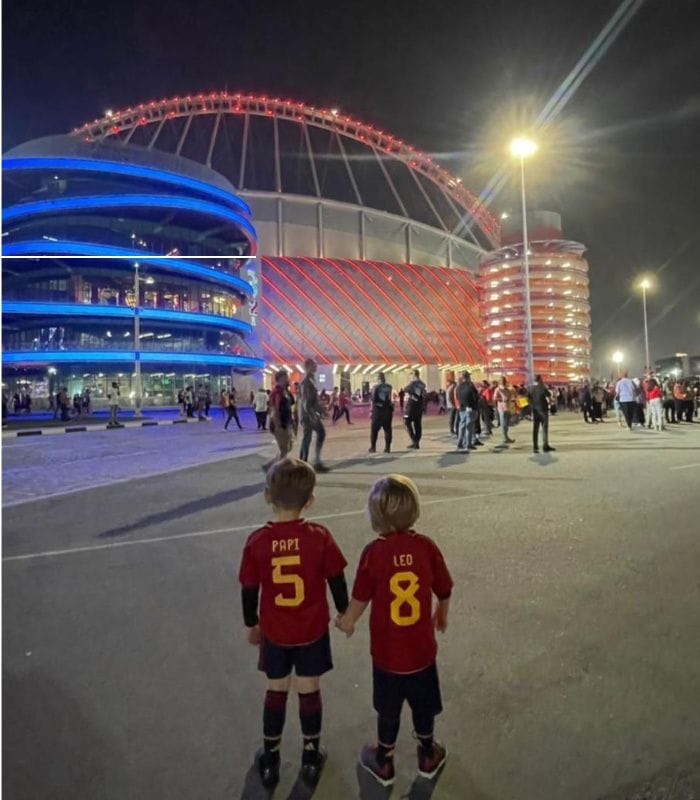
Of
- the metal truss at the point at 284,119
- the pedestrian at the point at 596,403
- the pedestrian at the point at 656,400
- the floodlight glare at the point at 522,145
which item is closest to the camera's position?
the pedestrian at the point at 656,400

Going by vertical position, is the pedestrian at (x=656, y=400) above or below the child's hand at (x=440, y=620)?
above

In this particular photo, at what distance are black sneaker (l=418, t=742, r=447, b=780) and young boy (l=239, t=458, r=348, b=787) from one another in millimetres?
400

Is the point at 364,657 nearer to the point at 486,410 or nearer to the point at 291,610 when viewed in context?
the point at 291,610

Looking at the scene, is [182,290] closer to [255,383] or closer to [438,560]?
[255,383]

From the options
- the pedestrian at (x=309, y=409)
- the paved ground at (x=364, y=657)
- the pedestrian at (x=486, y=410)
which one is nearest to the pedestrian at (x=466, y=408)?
the pedestrian at (x=486, y=410)

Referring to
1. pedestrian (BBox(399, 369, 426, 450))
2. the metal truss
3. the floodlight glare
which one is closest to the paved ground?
pedestrian (BBox(399, 369, 426, 450))

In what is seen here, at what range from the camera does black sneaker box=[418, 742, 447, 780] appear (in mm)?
2150

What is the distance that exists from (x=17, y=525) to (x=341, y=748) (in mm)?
5299

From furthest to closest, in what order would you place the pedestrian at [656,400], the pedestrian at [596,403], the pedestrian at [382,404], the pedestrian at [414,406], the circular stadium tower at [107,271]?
the circular stadium tower at [107,271] < the pedestrian at [596,403] < the pedestrian at [656,400] < the pedestrian at [414,406] < the pedestrian at [382,404]

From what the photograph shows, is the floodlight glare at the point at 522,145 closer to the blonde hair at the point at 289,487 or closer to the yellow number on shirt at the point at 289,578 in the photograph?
the blonde hair at the point at 289,487

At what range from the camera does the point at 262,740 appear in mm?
2391

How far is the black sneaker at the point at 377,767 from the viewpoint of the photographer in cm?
213

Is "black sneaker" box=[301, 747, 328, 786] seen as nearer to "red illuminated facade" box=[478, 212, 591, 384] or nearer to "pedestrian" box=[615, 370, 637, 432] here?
"pedestrian" box=[615, 370, 637, 432]

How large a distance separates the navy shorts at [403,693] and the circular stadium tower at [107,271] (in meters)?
42.0
